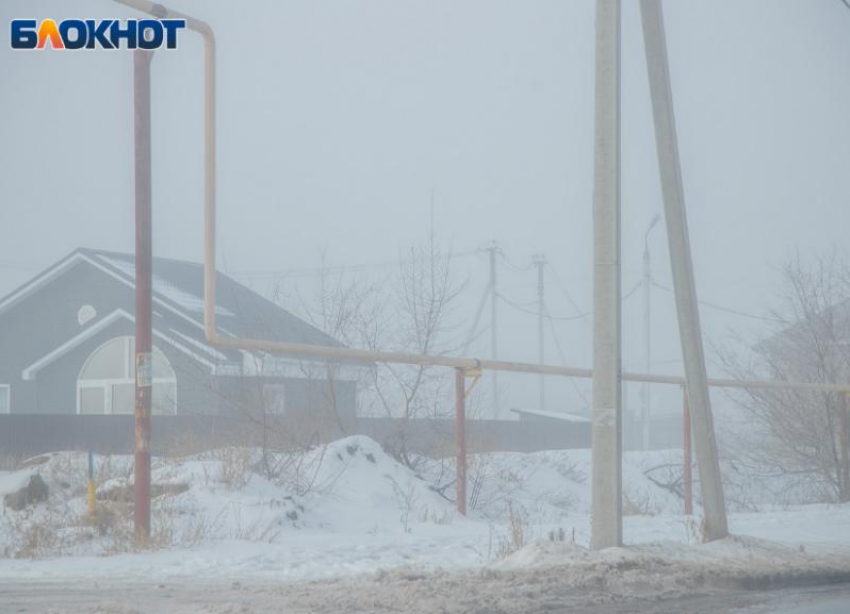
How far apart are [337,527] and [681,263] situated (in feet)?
17.7

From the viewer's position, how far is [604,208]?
31.4ft

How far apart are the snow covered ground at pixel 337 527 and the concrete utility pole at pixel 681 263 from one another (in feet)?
1.91

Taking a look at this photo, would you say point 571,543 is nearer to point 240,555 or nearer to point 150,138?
point 240,555

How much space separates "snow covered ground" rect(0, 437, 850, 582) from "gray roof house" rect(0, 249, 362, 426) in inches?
295

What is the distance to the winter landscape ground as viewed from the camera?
26.6ft

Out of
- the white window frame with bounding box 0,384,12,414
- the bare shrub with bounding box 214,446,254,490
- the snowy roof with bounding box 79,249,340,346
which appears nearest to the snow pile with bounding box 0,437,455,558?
the bare shrub with bounding box 214,446,254,490

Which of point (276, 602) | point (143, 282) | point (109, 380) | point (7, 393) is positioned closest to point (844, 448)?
point (143, 282)

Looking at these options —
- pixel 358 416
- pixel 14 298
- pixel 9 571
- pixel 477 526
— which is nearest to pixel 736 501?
pixel 358 416

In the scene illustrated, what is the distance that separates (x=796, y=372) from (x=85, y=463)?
44.2 feet

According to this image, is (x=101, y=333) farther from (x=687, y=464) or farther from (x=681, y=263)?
(x=681, y=263)

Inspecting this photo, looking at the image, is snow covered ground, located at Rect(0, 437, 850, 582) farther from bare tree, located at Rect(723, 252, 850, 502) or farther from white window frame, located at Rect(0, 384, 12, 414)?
white window frame, located at Rect(0, 384, 12, 414)

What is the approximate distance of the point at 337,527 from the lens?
526 inches

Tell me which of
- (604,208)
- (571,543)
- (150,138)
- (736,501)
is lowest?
(736,501)

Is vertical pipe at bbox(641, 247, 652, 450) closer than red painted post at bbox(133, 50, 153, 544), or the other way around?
red painted post at bbox(133, 50, 153, 544)
